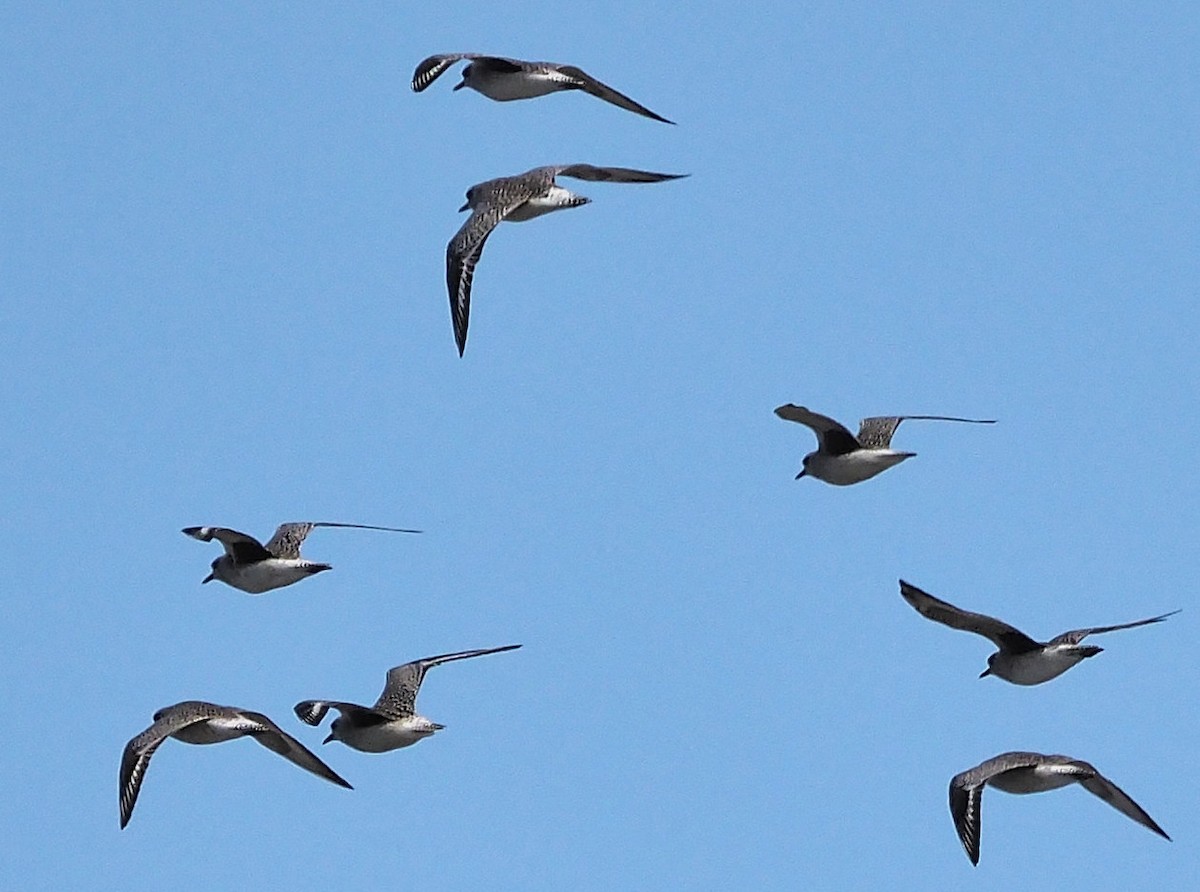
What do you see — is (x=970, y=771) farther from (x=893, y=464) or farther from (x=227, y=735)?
(x=227, y=735)

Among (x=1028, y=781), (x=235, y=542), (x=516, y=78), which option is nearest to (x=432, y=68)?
(x=516, y=78)

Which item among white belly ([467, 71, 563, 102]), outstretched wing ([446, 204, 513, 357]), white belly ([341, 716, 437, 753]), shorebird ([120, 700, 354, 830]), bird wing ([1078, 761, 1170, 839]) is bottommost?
bird wing ([1078, 761, 1170, 839])

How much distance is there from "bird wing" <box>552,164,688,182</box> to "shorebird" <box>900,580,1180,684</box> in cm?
410

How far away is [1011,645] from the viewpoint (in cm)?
2220

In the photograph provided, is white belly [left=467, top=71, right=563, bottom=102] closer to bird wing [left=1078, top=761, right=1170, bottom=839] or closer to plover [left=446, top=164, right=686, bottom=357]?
plover [left=446, top=164, right=686, bottom=357]

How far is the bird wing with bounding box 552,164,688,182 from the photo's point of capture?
21.6 metres

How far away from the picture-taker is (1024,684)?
22.5 m

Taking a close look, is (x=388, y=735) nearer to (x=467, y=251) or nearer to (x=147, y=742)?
(x=147, y=742)

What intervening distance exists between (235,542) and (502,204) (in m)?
4.29

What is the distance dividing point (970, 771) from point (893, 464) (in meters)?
3.23

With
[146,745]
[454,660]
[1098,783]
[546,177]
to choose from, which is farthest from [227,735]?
[1098,783]

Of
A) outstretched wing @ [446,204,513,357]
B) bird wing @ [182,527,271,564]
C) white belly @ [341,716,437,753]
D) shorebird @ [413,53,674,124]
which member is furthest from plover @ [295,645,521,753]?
shorebird @ [413,53,674,124]

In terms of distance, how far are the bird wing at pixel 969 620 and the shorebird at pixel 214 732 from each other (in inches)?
216

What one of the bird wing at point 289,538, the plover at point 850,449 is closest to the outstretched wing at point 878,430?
the plover at point 850,449
